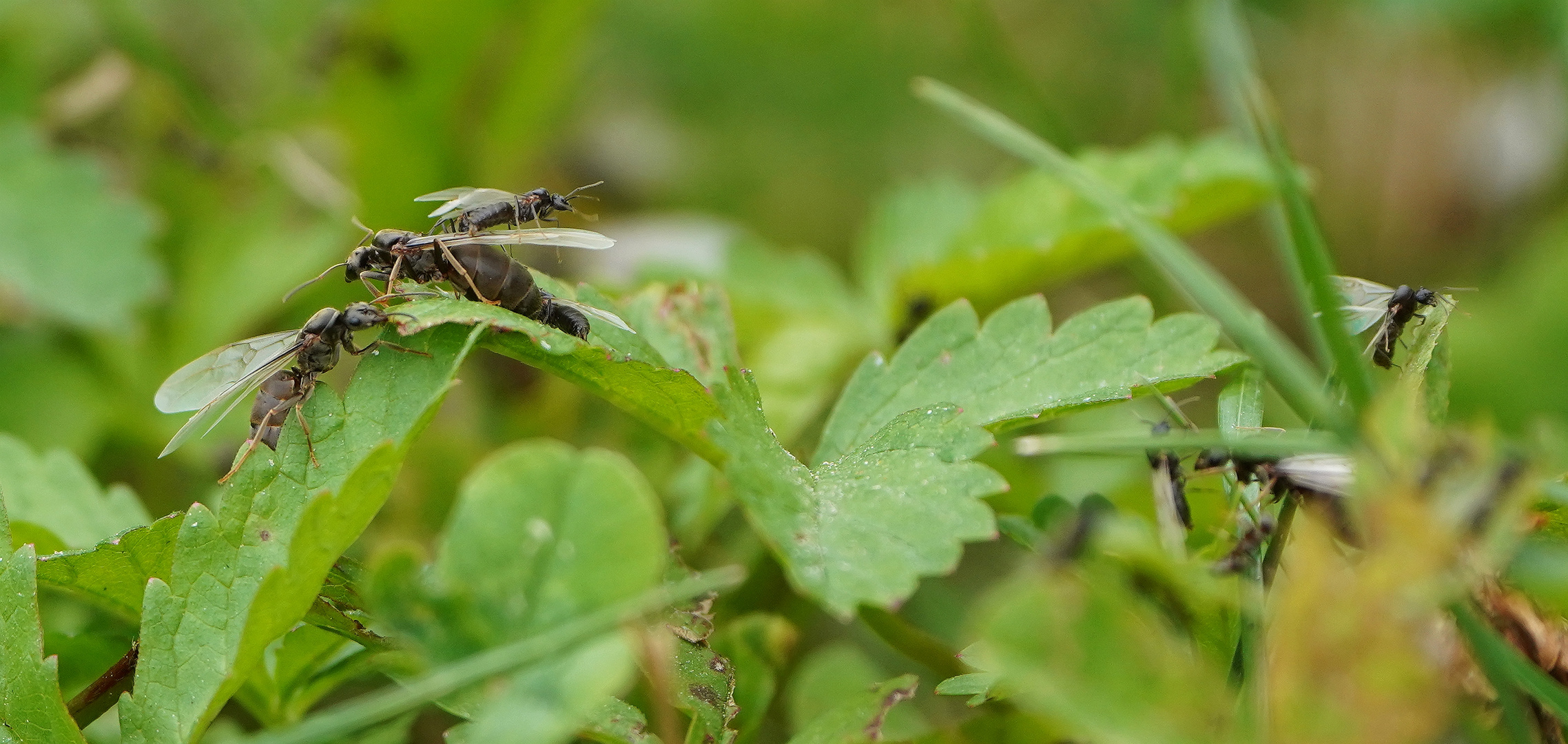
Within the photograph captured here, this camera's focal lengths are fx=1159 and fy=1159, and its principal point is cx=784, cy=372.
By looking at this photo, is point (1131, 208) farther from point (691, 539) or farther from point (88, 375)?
point (88, 375)

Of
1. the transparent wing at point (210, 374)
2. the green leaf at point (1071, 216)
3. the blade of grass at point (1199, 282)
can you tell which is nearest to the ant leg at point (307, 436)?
the transparent wing at point (210, 374)

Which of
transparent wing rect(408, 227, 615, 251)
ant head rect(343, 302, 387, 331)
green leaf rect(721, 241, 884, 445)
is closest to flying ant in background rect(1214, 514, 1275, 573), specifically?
transparent wing rect(408, 227, 615, 251)

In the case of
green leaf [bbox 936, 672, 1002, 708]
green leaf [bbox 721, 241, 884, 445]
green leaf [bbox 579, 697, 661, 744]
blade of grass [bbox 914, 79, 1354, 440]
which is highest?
blade of grass [bbox 914, 79, 1354, 440]

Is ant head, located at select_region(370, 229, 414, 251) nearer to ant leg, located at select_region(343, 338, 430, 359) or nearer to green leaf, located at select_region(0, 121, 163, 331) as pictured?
ant leg, located at select_region(343, 338, 430, 359)

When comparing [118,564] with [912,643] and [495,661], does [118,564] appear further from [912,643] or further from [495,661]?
[912,643]

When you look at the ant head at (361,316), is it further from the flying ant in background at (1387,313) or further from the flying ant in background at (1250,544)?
the flying ant in background at (1387,313)

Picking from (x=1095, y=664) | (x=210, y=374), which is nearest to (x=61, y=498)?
(x=210, y=374)

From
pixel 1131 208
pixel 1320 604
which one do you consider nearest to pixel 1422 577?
pixel 1320 604
